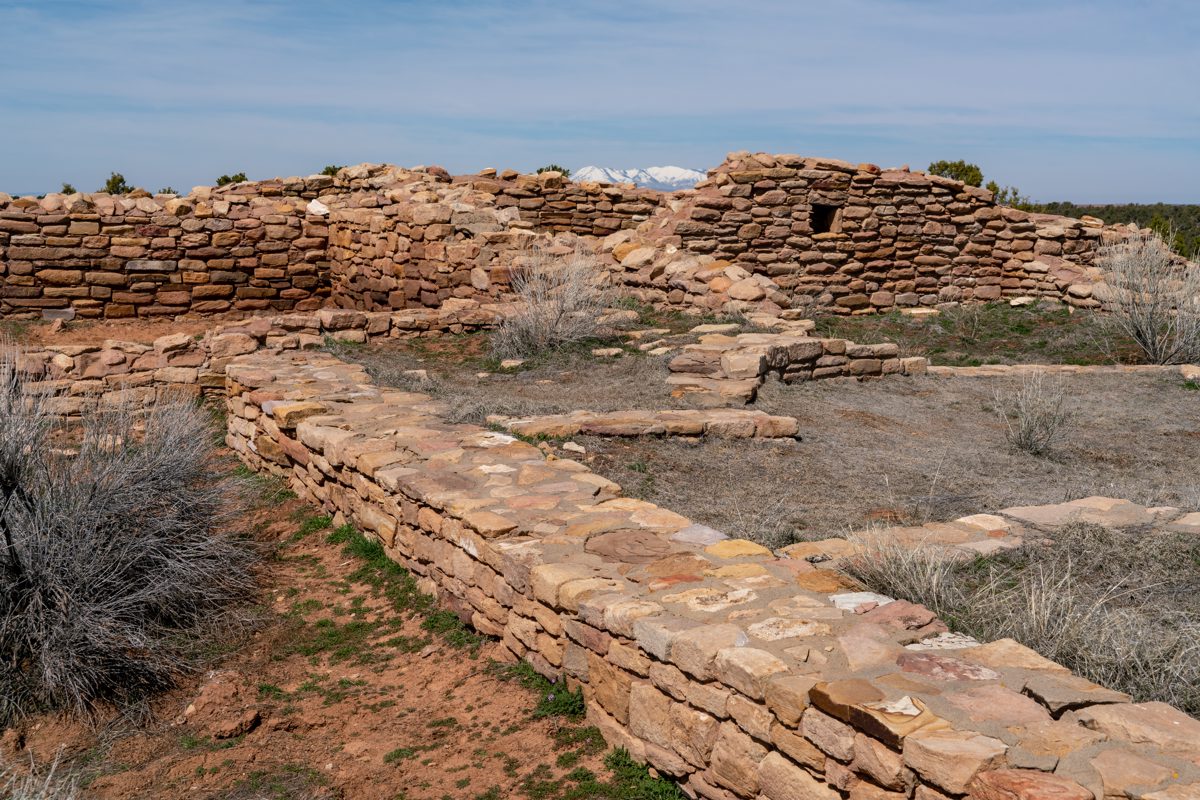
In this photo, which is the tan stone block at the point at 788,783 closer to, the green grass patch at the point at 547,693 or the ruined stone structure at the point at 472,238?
the green grass patch at the point at 547,693

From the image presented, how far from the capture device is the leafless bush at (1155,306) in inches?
415

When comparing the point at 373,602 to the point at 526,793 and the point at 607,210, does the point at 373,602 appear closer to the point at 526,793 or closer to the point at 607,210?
the point at 526,793

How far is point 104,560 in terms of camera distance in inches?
191

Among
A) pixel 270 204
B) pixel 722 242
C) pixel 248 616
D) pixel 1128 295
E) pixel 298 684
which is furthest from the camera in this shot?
pixel 270 204

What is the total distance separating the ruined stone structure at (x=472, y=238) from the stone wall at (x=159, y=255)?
2 cm

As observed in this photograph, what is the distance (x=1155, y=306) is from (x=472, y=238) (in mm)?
7812

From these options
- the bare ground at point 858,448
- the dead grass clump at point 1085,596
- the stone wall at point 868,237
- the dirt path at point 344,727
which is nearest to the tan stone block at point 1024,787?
the dead grass clump at point 1085,596

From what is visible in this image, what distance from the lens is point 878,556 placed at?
4305mm

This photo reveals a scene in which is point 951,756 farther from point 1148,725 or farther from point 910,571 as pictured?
point 910,571

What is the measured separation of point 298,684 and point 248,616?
0.80m

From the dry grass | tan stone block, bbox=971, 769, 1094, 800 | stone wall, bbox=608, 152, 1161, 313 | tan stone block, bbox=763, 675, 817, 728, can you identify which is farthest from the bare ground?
stone wall, bbox=608, 152, 1161, 313

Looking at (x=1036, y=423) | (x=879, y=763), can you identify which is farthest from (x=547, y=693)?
(x=1036, y=423)

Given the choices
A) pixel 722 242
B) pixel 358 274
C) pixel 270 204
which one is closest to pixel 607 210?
pixel 722 242

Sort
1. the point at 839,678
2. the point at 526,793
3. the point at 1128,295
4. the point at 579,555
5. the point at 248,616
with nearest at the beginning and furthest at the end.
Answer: the point at 839,678
the point at 526,793
the point at 579,555
the point at 248,616
the point at 1128,295
